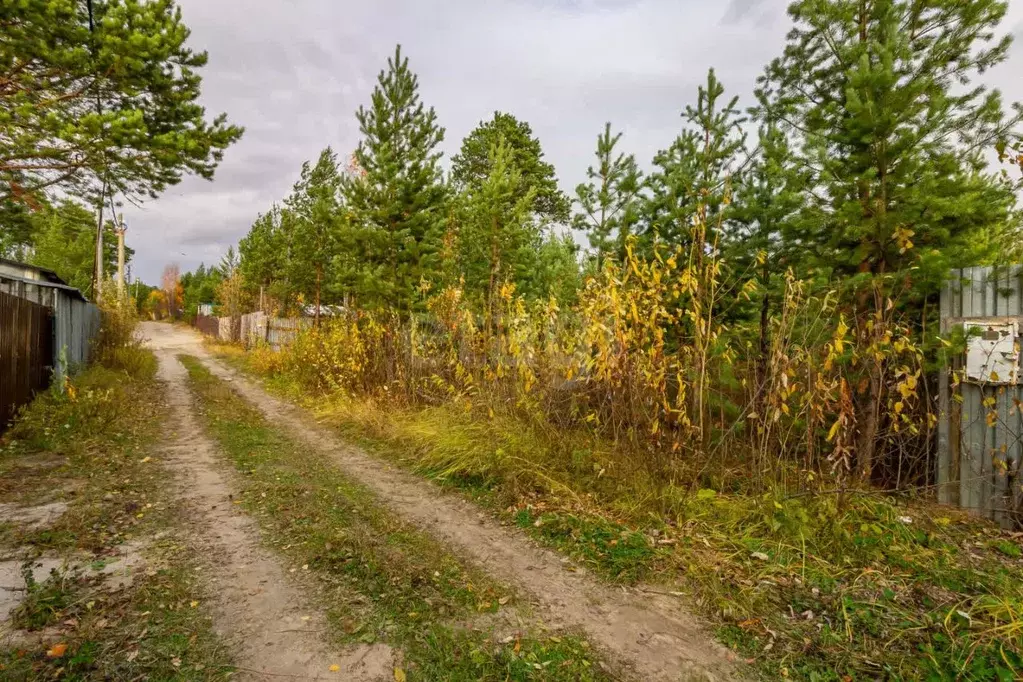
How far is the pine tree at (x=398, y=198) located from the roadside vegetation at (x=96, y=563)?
521 centimetres

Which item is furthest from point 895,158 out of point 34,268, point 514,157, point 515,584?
point 514,157

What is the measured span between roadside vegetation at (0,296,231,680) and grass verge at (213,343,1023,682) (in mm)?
2542

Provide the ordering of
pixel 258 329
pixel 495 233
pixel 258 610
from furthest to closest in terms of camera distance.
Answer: pixel 258 329 → pixel 495 233 → pixel 258 610

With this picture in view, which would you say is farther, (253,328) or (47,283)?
(253,328)

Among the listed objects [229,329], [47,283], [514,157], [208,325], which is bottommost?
[229,329]

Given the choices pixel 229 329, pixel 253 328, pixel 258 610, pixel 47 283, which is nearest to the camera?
pixel 258 610

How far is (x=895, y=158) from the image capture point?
468cm

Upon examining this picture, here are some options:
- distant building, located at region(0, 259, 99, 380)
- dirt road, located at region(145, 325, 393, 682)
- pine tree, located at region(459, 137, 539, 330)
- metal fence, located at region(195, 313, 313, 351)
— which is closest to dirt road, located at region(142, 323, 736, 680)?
dirt road, located at region(145, 325, 393, 682)

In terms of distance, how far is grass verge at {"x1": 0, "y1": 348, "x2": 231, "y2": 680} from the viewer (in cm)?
247

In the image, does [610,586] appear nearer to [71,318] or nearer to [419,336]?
[419,336]

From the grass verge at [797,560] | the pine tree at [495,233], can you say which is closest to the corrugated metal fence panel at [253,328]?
the pine tree at [495,233]

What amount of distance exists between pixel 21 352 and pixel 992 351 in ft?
38.9

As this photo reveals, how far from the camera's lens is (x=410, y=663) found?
8.32 feet

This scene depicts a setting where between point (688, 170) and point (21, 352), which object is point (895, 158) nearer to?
point (688, 170)
